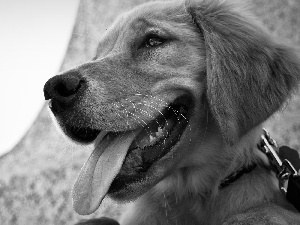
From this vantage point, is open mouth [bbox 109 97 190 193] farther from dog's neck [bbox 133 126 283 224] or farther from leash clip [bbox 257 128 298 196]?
leash clip [bbox 257 128 298 196]

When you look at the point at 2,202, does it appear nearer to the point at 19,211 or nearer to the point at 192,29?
the point at 19,211

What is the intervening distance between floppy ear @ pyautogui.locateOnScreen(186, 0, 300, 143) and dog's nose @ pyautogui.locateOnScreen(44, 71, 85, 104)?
0.47m

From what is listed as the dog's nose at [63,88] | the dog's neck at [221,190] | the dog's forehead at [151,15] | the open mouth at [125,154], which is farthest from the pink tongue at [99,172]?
the dog's forehead at [151,15]

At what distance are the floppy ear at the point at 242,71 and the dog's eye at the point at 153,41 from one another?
0.17 metres

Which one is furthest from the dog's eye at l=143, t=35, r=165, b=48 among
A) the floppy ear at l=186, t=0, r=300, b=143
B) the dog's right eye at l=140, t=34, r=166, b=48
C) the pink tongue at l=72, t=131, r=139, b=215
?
the pink tongue at l=72, t=131, r=139, b=215

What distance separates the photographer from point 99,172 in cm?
157

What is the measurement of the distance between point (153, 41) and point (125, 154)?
1.53 feet

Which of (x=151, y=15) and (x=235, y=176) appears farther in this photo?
(x=151, y=15)

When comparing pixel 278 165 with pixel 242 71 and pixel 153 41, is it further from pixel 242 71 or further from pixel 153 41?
pixel 153 41

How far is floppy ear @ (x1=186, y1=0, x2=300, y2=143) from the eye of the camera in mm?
1640

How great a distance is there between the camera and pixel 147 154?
164 centimetres

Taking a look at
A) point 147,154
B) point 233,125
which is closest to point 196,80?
point 233,125

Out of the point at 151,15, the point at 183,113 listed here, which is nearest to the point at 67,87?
the point at 183,113

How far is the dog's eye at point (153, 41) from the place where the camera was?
5.81ft
